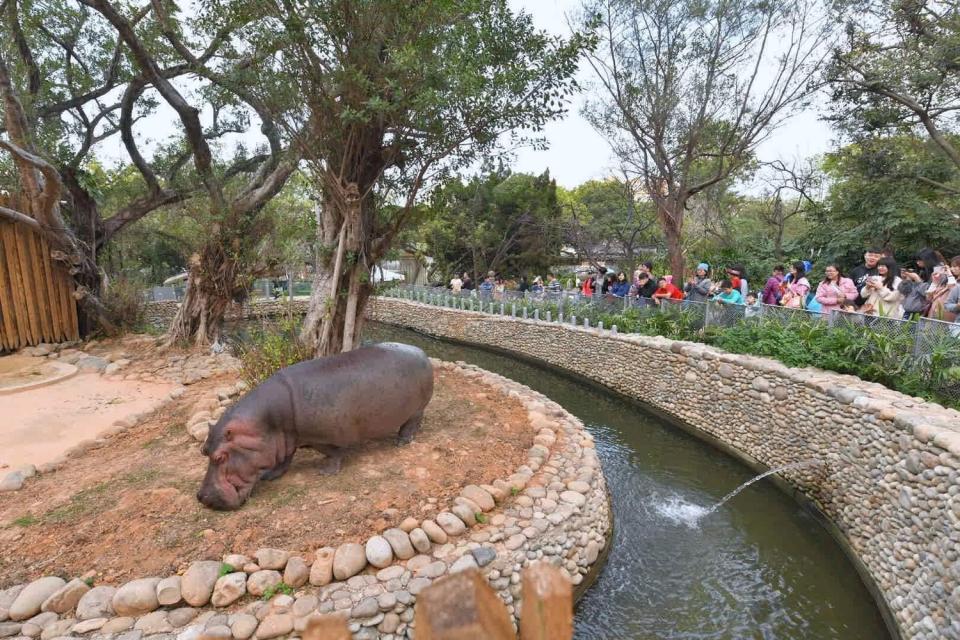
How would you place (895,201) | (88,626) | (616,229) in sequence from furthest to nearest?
1. (616,229)
2. (895,201)
3. (88,626)

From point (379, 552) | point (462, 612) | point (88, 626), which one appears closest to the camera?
point (462, 612)

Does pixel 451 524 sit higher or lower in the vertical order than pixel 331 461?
lower

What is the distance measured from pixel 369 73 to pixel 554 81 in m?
2.20

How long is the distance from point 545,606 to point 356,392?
12.4 ft

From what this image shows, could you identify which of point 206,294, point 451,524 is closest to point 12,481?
point 451,524

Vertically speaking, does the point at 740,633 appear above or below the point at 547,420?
below

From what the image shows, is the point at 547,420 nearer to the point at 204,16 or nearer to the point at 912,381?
the point at 912,381

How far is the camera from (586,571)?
4.58 metres

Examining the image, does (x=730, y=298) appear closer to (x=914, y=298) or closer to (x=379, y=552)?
(x=914, y=298)

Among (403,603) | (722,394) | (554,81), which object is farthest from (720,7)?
(403,603)

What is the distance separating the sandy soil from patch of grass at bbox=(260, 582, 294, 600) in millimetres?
3636

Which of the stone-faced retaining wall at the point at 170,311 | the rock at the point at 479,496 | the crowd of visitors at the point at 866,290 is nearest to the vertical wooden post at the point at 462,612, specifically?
the rock at the point at 479,496

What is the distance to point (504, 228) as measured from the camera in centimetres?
1975

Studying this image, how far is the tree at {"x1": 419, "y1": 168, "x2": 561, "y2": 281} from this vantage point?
1928 cm
